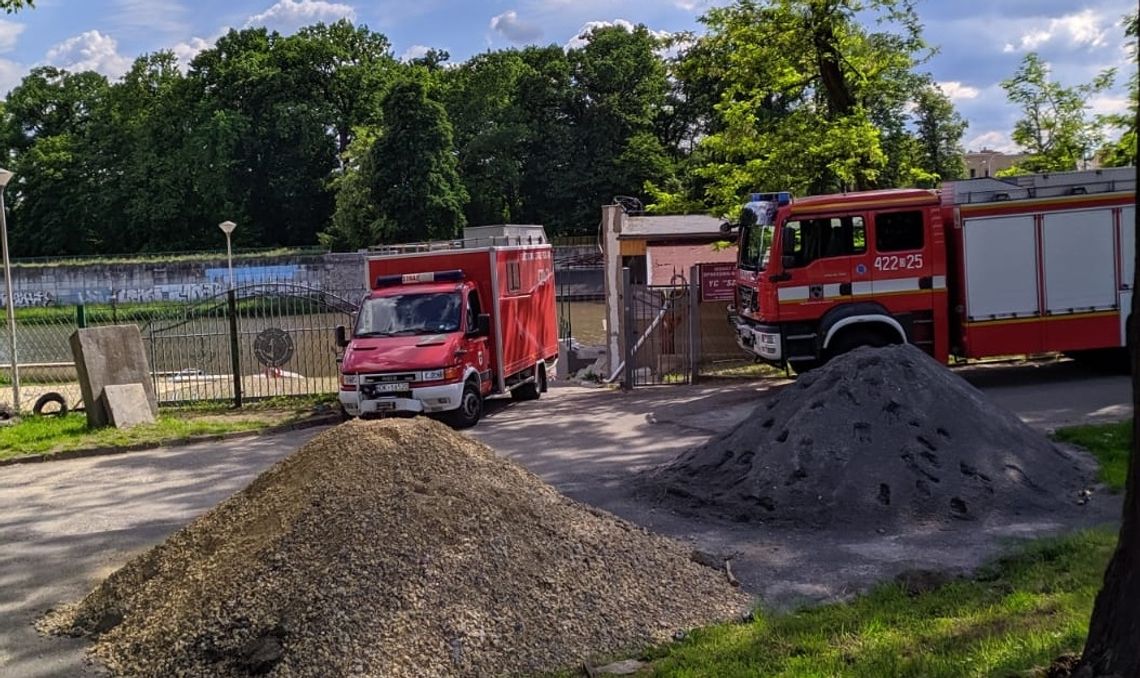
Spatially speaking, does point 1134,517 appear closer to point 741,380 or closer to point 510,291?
point 510,291

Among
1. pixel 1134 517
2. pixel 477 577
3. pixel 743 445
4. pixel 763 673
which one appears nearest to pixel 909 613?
pixel 763 673

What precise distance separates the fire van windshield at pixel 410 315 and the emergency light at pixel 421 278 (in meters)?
0.55

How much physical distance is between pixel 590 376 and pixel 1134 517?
64.8ft

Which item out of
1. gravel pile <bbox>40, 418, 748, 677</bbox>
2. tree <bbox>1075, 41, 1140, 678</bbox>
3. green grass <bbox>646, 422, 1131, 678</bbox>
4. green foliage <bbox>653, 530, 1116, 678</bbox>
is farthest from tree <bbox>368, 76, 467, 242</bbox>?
tree <bbox>1075, 41, 1140, 678</bbox>

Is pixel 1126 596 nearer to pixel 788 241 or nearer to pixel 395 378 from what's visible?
pixel 395 378

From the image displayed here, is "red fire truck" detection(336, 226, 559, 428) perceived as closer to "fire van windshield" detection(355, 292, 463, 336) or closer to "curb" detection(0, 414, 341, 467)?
"fire van windshield" detection(355, 292, 463, 336)

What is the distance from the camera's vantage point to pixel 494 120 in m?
77.3

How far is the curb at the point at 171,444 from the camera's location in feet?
45.7

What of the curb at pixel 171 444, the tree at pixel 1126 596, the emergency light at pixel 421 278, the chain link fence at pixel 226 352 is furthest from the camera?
the chain link fence at pixel 226 352

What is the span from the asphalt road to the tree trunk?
245 cm

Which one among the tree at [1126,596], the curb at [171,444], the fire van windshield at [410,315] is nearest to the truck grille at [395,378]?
the fire van windshield at [410,315]

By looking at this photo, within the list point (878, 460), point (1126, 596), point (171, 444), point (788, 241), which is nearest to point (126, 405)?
point (171, 444)

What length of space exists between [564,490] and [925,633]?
16.8 ft

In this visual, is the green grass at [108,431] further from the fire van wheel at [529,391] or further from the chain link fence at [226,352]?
the fire van wheel at [529,391]
